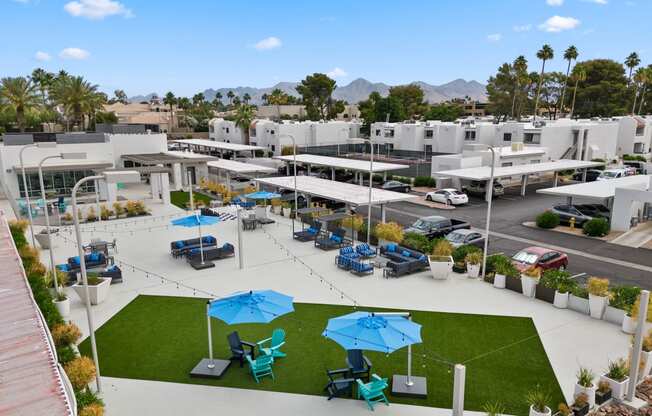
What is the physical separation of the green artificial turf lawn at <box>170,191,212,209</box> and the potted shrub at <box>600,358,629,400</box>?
3115cm

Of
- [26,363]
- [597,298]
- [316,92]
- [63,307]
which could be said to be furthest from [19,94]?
[316,92]

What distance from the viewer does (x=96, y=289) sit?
1702 centimetres

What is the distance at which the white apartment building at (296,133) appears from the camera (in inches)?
2699

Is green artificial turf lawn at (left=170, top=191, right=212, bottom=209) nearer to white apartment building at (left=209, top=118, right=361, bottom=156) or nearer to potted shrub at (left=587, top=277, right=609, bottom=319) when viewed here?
white apartment building at (left=209, top=118, right=361, bottom=156)

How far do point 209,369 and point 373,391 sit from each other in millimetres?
4523

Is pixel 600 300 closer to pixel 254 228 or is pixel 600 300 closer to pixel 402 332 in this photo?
pixel 402 332

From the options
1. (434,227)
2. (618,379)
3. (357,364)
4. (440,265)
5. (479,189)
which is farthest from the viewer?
(479,189)

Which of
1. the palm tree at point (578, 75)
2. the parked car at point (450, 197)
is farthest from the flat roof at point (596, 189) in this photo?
the palm tree at point (578, 75)

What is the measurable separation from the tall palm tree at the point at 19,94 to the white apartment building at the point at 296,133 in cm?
3009

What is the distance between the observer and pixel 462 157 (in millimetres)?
43938

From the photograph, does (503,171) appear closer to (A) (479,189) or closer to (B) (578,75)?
(A) (479,189)

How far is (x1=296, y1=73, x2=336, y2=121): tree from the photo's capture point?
379ft

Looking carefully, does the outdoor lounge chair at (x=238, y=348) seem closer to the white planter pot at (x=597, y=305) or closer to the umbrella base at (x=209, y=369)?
the umbrella base at (x=209, y=369)

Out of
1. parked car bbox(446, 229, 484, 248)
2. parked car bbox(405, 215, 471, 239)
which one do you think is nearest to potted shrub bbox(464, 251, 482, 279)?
parked car bbox(446, 229, 484, 248)
